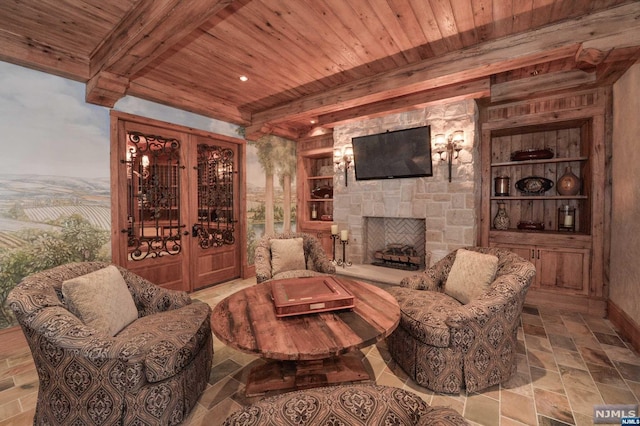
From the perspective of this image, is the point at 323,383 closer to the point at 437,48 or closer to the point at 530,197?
the point at 437,48

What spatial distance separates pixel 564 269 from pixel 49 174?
5.90 meters

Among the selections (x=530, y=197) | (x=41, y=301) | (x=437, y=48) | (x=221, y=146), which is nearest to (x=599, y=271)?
(x=530, y=197)

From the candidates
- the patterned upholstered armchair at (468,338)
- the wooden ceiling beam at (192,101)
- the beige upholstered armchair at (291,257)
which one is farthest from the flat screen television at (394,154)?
the patterned upholstered armchair at (468,338)

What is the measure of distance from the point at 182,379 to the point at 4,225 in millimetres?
2474

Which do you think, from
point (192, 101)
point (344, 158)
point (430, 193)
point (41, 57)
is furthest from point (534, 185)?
point (41, 57)

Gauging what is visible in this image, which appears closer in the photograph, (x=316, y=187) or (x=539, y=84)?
(x=539, y=84)

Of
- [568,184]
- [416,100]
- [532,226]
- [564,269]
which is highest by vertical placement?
[416,100]

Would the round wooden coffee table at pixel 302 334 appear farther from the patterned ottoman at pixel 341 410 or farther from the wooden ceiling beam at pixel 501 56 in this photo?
the wooden ceiling beam at pixel 501 56

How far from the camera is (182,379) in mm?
1626

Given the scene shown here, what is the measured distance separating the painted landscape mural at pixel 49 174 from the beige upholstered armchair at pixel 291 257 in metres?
1.86

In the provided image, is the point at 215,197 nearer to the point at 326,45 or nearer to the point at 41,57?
Result: the point at 41,57

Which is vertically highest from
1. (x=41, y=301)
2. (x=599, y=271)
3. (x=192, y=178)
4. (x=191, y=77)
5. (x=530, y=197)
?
(x=191, y=77)

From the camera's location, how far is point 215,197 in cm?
433

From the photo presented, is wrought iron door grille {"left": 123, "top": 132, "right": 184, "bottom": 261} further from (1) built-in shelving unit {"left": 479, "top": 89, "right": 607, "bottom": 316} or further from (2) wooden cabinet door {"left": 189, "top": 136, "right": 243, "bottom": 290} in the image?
(1) built-in shelving unit {"left": 479, "top": 89, "right": 607, "bottom": 316}
